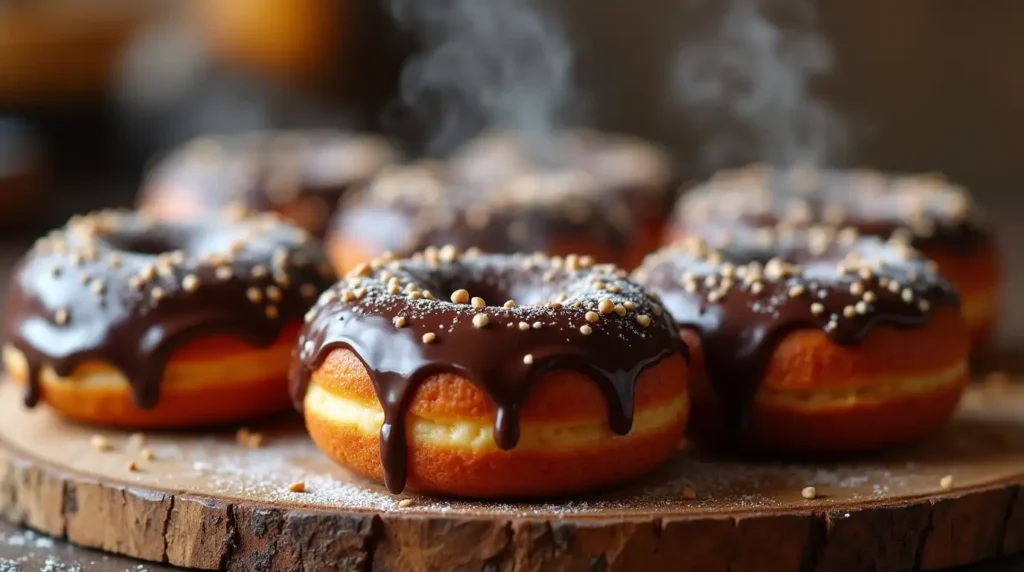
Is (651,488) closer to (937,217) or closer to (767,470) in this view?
(767,470)

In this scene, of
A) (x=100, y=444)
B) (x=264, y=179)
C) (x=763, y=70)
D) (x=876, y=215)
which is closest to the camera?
(x=100, y=444)


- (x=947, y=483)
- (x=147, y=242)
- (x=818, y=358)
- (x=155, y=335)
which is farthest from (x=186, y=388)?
(x=947, y=483)

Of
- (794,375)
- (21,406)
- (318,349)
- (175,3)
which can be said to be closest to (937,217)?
(794,375)

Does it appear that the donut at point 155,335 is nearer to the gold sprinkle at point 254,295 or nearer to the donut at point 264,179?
the gold sprinkle at point 254,295

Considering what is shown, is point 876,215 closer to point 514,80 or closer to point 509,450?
point 509,450

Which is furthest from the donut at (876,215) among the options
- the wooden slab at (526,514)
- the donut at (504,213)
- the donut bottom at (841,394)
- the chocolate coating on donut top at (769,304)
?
the wooden slab at (526,514)
